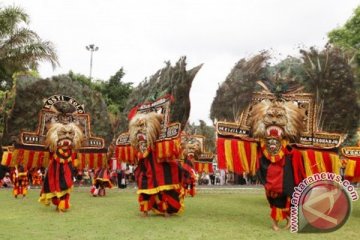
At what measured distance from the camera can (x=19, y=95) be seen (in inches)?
875

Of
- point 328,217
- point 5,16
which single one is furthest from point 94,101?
point 328,217

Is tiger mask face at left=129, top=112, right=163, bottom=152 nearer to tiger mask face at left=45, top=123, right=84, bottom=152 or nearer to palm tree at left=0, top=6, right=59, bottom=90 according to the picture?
tiger mask face at left=45, top=123, right=84, bottom=152

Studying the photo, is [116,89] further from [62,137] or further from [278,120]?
[278,120]

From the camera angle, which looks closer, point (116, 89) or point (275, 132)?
point (275, 132)

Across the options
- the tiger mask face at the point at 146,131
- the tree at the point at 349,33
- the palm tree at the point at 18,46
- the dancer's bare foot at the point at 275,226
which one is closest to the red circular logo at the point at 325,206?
the dancer's bare foot at the point at 275,226

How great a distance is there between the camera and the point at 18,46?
805 inches

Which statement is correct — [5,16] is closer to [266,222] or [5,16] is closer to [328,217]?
[266,222]

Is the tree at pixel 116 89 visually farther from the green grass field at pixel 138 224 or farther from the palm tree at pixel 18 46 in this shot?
the green grass field at pixel 138 224
